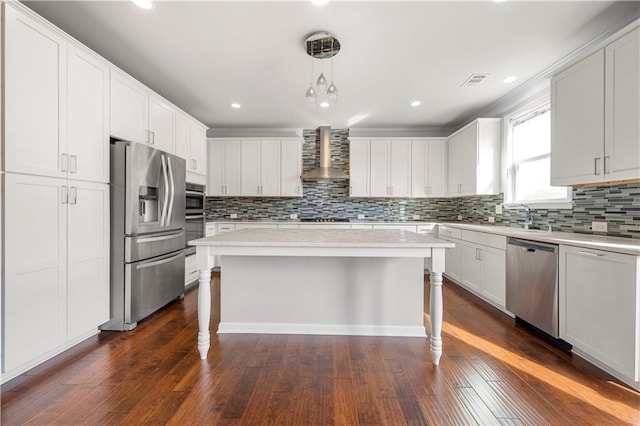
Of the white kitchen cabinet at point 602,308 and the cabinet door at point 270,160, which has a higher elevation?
the cabinet door at point 270,160

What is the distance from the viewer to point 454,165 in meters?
4.84

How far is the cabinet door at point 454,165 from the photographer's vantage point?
4.64 meters

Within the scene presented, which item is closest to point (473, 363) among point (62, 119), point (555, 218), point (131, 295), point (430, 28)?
point (555, 218)

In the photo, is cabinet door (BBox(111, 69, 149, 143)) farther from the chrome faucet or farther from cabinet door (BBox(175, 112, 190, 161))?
the chrome faucet

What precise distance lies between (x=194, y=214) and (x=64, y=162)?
195 centimetres

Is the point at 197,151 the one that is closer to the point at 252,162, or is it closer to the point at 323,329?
the point at 252,162

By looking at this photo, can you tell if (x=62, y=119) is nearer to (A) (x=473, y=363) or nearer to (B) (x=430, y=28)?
(B) (x=430, y=28)

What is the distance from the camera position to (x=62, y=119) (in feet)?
6.90

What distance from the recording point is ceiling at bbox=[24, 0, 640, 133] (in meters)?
2.21

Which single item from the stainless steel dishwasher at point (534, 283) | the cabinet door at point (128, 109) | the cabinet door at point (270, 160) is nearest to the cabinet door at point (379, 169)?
the cabinet door at point (270, 160)

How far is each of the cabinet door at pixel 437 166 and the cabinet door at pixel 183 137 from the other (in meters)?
3.88

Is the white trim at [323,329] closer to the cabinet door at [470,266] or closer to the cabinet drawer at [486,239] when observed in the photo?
the cabinet drawer at [486,239]

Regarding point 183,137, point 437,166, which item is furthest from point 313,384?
point 437,166

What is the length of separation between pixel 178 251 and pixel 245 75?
2.13 metres
